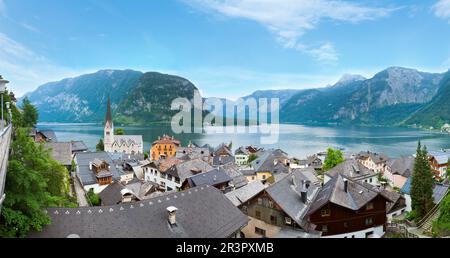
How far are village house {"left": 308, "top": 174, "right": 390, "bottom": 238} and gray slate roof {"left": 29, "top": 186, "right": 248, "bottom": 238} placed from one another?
28.4 ft

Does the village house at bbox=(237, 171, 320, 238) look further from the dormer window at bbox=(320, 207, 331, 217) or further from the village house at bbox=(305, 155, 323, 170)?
the village house at bbox=(305, 155, 323, 170)

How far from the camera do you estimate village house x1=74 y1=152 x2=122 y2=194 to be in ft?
116

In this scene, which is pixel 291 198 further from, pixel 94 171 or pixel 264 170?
pixel 264 170

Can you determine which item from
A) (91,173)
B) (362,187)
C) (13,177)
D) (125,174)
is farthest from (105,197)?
(362,187)

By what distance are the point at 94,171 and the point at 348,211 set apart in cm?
2878

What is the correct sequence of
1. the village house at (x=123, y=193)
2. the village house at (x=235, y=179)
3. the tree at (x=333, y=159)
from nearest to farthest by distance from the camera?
the village house at (x=123, y=193) < the village house at (x=235, y=179) < the tree at (x=333, y=159)

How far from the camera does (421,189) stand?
3566cm

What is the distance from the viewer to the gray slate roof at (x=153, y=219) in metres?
12.9

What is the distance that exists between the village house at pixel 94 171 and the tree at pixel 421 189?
36.3 meters

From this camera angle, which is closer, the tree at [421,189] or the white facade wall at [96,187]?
the white facade wall at [96,187]

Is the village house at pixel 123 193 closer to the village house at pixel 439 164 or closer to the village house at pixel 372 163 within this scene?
the village house at pixel 372 163

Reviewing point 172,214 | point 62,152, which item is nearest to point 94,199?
point 62,152

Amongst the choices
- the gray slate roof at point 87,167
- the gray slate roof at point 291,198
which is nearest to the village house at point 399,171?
the gray slate roof at point 291,198
